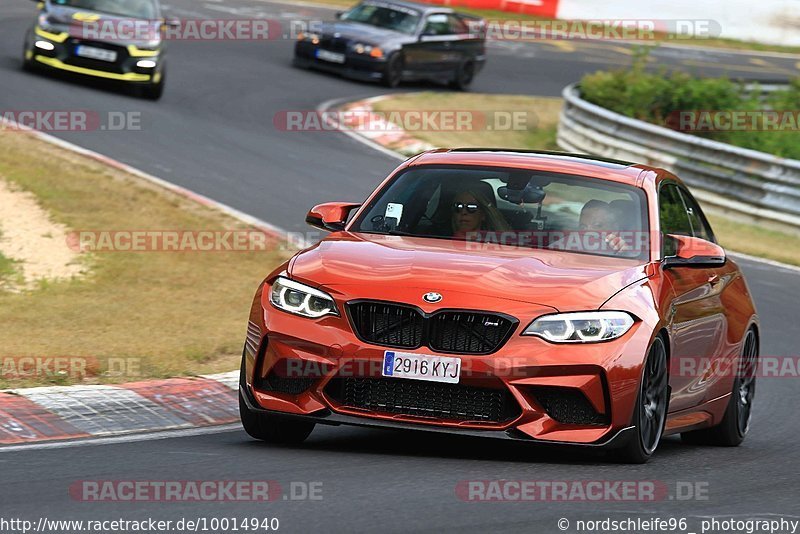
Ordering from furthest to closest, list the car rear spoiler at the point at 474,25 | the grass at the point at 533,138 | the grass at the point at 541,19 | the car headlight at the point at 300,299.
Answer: the grass at the point at 541,19, the car rear spoiler at the point at 474,25, the grass at the point at 533,138, the car headlight at the point at 300,299

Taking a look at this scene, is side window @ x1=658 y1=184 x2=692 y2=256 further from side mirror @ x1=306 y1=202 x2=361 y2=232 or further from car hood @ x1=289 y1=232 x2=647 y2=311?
side mirror @ x1=306 y1=202 x2=361 y2=232

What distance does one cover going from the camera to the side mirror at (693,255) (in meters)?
7.92

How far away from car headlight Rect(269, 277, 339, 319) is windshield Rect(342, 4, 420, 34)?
20970 mm

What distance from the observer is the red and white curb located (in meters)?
7.64

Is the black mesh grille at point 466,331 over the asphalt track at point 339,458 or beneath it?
over

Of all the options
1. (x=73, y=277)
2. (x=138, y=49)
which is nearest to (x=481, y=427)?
(x=73, y=277)

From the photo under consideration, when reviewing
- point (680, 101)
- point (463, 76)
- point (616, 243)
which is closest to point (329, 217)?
point (616, 243)

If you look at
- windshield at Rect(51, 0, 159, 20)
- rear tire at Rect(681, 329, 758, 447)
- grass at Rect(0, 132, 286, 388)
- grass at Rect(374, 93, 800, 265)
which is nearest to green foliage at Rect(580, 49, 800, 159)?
grass at Rect(374, 93, 800, 265)

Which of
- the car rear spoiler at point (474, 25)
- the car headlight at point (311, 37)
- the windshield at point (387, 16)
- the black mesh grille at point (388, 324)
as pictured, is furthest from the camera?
the car rear spoiler at point (474, 25)

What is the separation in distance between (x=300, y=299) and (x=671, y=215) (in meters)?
2.43

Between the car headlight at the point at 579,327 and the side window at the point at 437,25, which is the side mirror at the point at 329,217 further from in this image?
the side window at the point at 437,25

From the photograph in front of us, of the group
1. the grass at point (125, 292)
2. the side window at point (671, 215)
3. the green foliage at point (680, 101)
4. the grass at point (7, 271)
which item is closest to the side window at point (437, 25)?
the green foliage at point (680, 101)

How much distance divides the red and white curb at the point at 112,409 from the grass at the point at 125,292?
1.32 ft

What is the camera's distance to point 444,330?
695 centimetres
